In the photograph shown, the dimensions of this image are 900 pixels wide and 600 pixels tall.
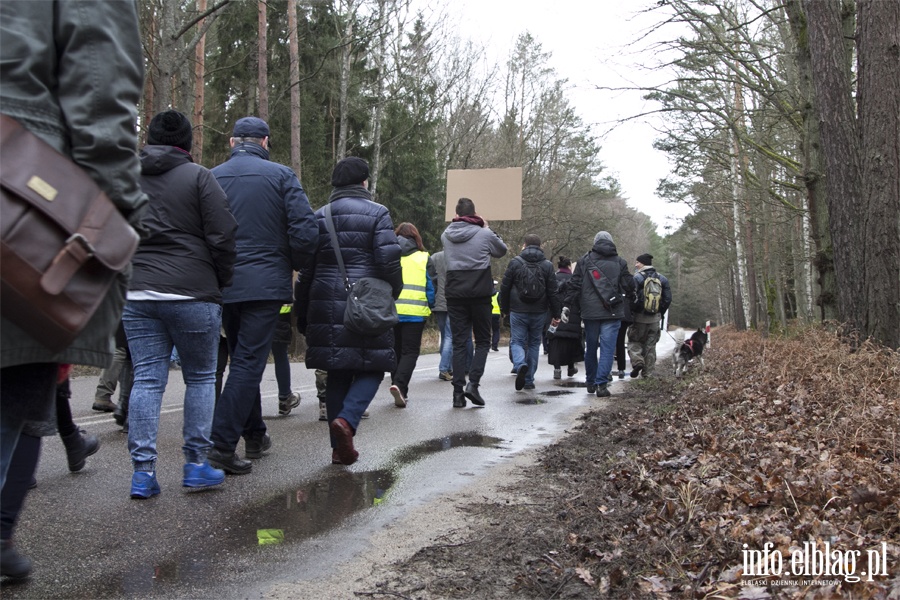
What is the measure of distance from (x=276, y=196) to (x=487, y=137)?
114 feet

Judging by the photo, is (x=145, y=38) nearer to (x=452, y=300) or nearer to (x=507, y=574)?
(x=452, y=300)

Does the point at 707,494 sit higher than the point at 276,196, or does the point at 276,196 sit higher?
the point at 276,196

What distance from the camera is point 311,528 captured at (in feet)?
13.7

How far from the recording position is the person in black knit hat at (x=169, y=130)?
15.4 feet

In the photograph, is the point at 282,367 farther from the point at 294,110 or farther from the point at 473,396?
the point at 294,110

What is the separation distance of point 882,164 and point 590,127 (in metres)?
7.39

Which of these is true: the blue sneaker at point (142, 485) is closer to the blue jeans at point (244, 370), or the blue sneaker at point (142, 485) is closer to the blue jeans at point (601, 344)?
the blue jeans at point (244, 370)

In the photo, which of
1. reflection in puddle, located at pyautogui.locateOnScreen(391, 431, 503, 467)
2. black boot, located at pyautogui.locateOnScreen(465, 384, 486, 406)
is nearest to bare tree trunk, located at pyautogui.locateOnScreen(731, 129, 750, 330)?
black boot, located at pyautogui.locateOnScreen(465, 384, 486, 406)

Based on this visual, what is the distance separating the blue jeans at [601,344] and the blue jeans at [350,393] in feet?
18.7

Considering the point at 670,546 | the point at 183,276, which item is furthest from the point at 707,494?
the point at 183,276

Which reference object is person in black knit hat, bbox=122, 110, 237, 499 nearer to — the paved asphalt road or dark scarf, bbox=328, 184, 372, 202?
the paved asphalt road

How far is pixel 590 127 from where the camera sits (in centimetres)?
1689
